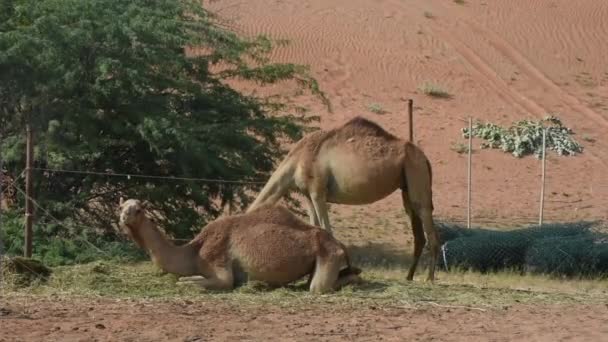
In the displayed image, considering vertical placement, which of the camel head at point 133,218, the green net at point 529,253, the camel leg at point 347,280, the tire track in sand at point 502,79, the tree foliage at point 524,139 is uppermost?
the tire track in sand at point 502,79

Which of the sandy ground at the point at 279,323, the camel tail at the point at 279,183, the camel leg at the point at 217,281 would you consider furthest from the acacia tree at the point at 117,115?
the sandy ground at the point at 279,323

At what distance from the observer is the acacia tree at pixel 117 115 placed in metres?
16.5

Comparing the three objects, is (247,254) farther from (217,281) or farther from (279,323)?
(279,323)

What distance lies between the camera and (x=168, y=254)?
11477 millimetres

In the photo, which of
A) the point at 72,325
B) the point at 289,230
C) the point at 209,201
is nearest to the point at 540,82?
the point at 209,201

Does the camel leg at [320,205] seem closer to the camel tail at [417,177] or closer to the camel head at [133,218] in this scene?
the camel tail at [417,177]

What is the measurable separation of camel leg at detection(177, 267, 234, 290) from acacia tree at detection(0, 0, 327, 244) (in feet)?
17.3

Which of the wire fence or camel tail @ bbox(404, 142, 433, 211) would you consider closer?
camel tail @ bbox(404, 142, 433, 211)

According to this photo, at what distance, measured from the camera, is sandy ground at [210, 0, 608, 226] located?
94.8 ft

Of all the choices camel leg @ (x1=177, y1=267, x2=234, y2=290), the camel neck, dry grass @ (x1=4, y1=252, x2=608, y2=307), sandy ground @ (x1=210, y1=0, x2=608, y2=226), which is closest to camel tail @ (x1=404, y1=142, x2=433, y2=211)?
dry grass @ (x1=4, y1=252, x2=608, y2=307)

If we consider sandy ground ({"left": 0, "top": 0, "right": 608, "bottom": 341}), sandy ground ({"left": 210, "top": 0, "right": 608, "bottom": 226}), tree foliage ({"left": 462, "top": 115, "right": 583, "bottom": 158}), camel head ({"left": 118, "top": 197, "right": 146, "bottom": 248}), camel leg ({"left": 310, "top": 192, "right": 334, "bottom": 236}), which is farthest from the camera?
tree foliage ({"left": 462, "top": 115, "right": 583, "bottom": 158})

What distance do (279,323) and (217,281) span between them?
180cm

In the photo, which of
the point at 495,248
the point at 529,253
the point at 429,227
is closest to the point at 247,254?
the point at 429,227

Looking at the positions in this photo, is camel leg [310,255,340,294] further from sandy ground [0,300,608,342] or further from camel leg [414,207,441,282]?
camel leg [414,207,441,282]
